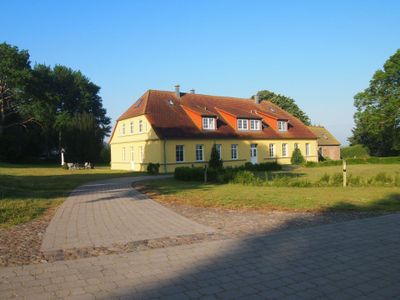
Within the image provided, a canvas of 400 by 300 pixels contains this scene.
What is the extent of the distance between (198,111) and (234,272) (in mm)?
32915

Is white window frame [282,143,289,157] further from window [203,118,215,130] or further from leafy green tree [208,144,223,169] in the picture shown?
leafy green tree [208,144,223,169]

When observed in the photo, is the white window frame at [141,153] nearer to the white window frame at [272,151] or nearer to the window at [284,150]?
the white window frame at [272,151]

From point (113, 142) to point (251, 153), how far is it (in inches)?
612

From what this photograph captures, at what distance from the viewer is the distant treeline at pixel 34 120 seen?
49094 millimetres

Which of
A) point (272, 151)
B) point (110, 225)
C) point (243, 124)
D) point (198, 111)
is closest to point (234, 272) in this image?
point (110, 225)

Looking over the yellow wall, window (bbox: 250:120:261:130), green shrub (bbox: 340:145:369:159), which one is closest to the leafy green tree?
the yellow wall

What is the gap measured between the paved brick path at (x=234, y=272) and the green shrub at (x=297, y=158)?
122 ft

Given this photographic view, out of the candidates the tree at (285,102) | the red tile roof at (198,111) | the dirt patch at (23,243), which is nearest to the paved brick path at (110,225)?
the dirt patch at (23,243)

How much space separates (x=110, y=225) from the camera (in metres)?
9.05

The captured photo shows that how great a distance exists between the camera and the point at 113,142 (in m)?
43.6

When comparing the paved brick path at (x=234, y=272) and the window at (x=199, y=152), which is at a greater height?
the window at (x=199, y=152)

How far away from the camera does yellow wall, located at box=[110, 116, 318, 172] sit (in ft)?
113

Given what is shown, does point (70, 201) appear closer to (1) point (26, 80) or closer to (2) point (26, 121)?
(1) point (26, 80)

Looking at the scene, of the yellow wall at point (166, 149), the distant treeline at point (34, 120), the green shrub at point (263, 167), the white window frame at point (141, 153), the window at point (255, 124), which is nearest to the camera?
the green shrub at point (263, 167)
